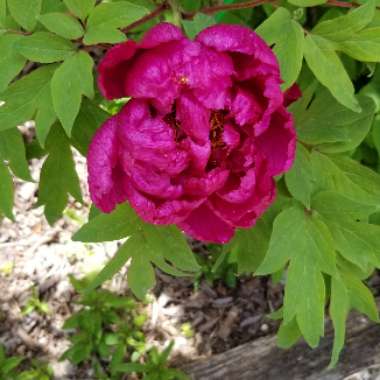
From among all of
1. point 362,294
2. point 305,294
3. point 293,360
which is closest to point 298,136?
point 305,294

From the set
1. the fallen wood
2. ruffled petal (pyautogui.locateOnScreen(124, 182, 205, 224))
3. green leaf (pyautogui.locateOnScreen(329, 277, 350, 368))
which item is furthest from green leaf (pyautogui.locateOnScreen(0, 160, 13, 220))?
the fallen wood

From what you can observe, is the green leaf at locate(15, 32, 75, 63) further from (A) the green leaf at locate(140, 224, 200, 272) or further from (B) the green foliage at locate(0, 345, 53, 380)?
(B) the green foliage at locate(0, 345, 53, 380)

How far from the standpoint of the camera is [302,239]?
4.12ft

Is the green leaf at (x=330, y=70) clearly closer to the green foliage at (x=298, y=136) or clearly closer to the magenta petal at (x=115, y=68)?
the green foliage at (x=298, y=136)

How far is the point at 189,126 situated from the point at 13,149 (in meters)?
0.45

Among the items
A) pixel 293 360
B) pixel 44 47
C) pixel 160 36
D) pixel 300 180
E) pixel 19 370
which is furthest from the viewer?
pixel 19 370

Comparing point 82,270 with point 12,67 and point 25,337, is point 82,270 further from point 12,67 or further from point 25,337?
point 12,67

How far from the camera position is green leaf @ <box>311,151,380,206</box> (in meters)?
A: 1.32

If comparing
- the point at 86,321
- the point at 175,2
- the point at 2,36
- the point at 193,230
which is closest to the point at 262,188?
the point at 193,230

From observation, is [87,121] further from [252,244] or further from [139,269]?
[252,244]

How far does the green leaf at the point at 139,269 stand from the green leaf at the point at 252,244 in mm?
249

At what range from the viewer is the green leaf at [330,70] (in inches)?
42.9

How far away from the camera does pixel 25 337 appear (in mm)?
2520

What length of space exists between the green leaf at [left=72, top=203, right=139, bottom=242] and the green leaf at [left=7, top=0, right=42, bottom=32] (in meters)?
0.37
